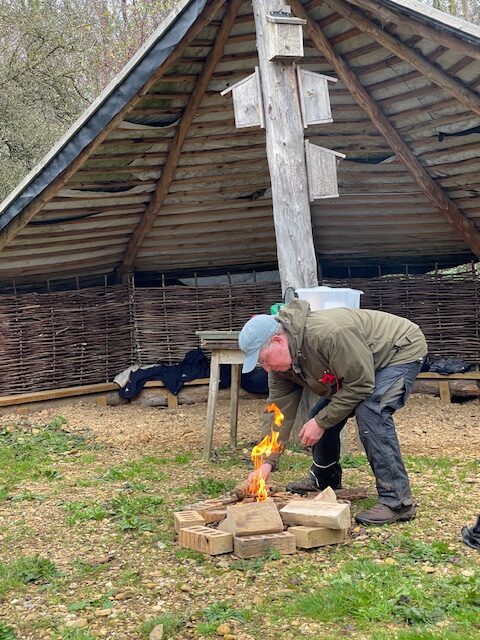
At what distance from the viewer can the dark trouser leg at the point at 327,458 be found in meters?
4.50

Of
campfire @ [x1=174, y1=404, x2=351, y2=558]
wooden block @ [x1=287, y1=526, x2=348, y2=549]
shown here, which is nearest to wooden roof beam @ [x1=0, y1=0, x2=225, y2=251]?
campfire @ [x1=174, y1=404, x2=351, y2=558]

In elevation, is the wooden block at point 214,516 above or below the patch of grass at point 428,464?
above

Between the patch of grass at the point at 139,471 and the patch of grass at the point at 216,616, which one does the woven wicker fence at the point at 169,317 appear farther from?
the patch of grass at the point at 216,616

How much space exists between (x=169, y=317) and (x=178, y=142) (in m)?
2.64

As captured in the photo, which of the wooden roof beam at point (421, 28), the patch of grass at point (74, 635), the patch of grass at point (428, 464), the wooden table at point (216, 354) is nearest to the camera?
the patch of grass at point (74, 635)

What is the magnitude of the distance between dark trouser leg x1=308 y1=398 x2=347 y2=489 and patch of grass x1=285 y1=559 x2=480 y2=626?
3.74ft

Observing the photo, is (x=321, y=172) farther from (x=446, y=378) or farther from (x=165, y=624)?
(x=446, y=378)

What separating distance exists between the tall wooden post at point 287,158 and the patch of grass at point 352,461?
4.42 ft

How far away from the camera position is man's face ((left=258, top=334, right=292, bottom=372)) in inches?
151

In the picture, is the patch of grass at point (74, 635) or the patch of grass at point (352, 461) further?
the patch of grass at point (352, 461)

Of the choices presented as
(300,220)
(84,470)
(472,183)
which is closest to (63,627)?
(84,470)

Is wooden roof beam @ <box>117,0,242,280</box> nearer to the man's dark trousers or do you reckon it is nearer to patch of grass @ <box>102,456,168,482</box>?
patch of grass @ <box>102,456,168,482</box>

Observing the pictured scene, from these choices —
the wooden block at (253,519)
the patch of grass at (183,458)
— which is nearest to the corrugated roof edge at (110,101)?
the patch of grass at (183,458)

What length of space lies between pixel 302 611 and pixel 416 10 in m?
3.99
